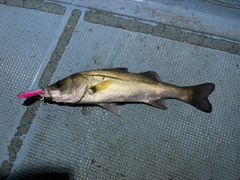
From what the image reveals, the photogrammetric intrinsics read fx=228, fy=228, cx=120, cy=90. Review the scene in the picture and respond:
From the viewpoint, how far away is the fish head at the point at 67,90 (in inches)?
86.3

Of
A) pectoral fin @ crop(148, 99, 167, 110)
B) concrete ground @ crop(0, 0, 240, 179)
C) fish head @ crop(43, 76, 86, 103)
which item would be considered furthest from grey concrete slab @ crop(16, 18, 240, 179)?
fish head @ crop(43, 76, 86, 103)

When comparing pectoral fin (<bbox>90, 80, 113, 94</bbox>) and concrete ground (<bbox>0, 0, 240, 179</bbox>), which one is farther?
concrete ground (<bbox>0, 0, 240, 179</bbox>)

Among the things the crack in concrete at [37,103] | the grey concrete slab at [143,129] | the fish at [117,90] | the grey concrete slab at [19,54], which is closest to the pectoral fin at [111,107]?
the fish at [117,90]

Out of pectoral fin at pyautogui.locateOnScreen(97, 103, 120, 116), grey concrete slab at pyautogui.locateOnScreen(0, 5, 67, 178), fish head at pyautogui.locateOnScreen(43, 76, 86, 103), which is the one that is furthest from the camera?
grey concrete slab at pyautogui.locateOnScreen(0, 5, 67, 178)

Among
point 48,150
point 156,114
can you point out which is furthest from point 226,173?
point 48,150

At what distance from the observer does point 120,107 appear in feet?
8.72

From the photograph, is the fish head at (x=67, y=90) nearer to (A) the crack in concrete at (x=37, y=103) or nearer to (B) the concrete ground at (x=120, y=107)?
(B) the concrete ground at (x=120, y=107)

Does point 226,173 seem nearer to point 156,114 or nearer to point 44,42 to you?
point 156,114

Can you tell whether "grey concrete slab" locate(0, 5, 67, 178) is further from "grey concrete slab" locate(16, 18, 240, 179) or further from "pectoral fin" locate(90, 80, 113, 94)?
"pectoral fin" locate(90, 80, 113, 94)

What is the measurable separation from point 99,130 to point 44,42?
50.6 inches

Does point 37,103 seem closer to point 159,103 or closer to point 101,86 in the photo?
point 101,86

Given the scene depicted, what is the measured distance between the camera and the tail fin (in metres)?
2.48

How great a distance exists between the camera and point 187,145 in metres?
2.61

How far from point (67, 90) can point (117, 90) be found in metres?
0.49
